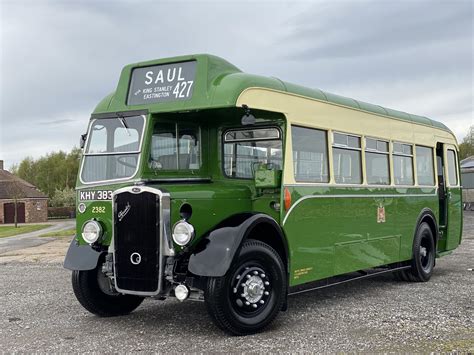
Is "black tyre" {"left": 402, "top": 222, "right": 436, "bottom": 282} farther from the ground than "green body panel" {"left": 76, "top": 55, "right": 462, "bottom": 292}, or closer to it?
closer to it

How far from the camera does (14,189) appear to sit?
5991cm

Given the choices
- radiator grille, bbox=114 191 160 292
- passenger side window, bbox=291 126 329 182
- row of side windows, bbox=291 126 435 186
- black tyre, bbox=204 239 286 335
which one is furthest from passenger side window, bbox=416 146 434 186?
radiator grille, bbox=114 191 160 292

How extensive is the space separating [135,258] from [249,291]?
1.35m

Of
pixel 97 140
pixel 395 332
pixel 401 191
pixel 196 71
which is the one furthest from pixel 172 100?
pixel 401 191

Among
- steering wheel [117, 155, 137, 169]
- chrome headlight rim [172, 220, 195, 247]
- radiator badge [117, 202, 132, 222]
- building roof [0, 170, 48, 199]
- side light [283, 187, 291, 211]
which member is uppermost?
building roof [0, 170, 48, 199]

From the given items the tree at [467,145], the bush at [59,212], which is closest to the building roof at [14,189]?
the bush at [59,212]

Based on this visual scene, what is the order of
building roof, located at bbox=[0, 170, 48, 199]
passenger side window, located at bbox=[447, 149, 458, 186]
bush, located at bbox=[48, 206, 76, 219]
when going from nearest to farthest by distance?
passenger side window, located at bbox=[447, 149, 458, 186] → building roof, located at bbox=[0, 170, 48, 199] → bush, located at bbox=[48, 206, 76, 219]

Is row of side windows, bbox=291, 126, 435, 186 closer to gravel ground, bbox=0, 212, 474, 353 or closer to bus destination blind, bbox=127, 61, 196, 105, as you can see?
bus destination blind, bbox=127, 61, 196, 105

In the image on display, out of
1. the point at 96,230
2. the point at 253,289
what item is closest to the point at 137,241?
the point at 96,230

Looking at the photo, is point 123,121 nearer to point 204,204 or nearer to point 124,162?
point 124,162

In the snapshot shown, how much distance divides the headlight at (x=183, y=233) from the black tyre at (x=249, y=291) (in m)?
0.50

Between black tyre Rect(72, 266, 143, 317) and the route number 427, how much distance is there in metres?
2.50

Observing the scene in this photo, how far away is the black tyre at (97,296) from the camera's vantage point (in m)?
7.42

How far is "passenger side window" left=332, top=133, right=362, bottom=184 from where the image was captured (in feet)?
Answer: 27.5
